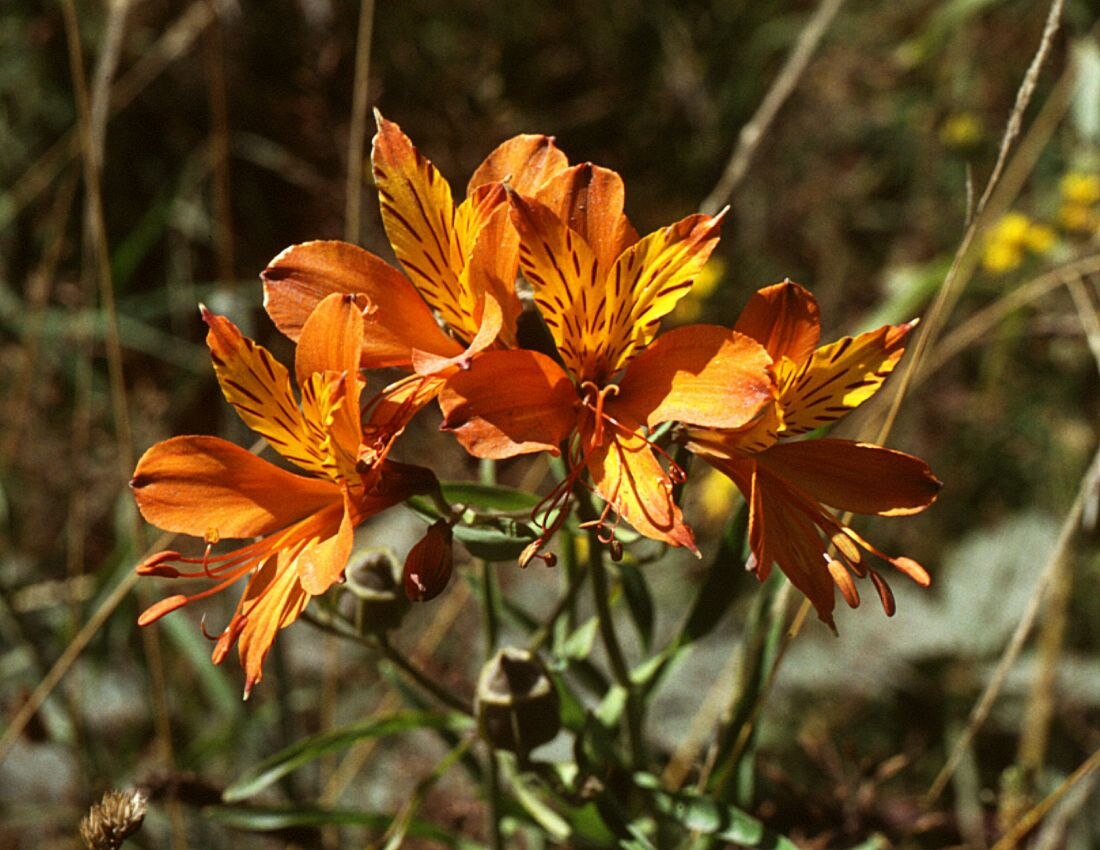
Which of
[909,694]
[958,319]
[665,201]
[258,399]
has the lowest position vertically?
[909,694]

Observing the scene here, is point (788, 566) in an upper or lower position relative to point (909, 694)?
upper

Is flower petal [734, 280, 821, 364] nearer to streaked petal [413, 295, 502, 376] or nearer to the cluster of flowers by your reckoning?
the cluster of flowers

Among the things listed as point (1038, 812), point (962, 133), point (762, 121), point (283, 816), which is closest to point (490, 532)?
point (283, 816)

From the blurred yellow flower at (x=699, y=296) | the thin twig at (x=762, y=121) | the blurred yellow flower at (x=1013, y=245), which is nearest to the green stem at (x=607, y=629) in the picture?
the thin twig at (x=762, y=121)

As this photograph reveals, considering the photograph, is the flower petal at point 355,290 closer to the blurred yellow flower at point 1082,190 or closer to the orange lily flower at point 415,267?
the orange lily flower at point 415,267

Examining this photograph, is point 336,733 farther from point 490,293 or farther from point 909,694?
point 909,694

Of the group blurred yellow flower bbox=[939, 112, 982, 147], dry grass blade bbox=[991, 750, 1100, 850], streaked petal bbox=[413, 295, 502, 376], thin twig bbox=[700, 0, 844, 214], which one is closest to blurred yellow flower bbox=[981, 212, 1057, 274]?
blurred yellow flower bbox=[939, 112, 982, 147]

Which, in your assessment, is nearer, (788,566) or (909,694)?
(788,566)

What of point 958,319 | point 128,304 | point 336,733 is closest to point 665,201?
point 958,319
